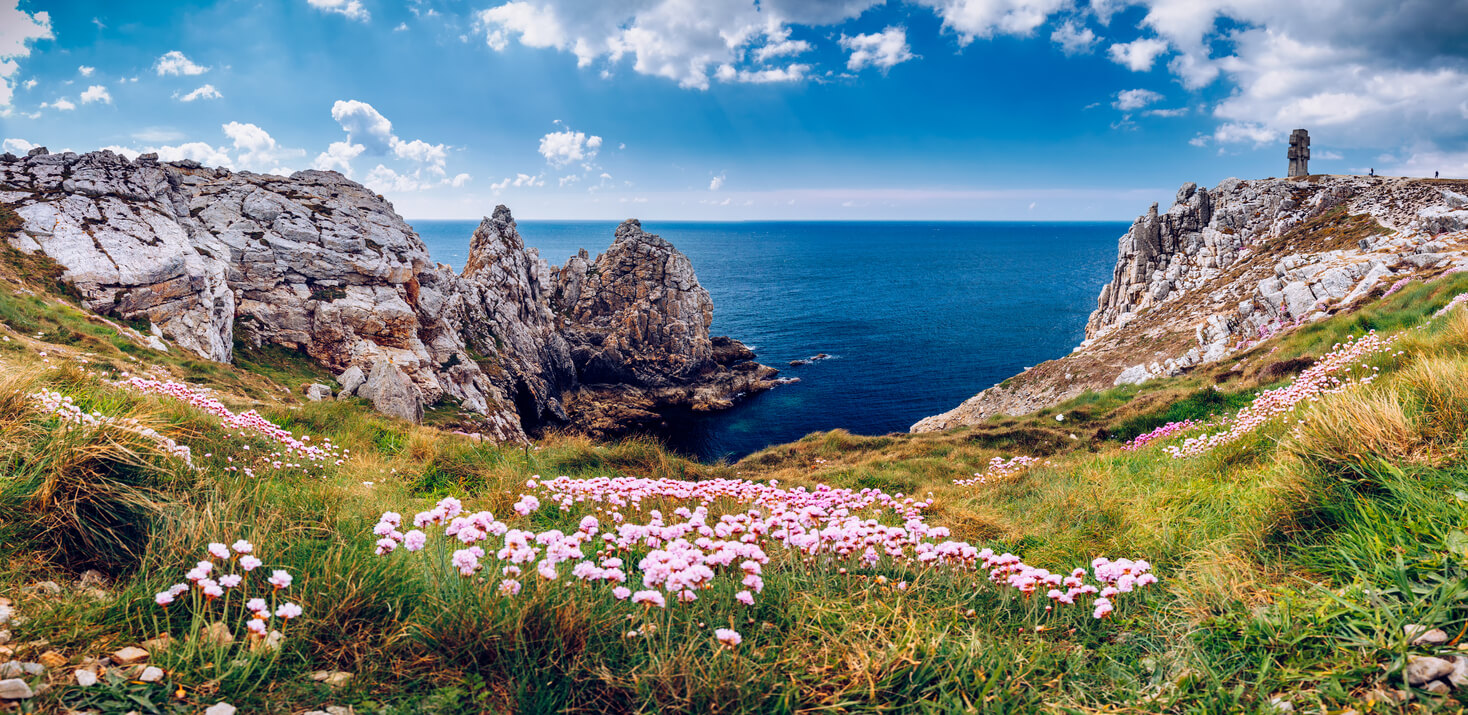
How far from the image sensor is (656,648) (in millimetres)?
3533

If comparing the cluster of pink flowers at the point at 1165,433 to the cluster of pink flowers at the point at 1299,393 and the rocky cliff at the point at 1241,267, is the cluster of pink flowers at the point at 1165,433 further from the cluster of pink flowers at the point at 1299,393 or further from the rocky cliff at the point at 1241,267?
the rocky cliff at the point at 1241,267

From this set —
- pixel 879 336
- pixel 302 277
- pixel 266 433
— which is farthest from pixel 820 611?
pixel 879 336

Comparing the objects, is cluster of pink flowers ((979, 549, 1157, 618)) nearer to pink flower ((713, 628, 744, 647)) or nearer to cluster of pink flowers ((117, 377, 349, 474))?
→ pink flower ((713, 628, 744, 647))

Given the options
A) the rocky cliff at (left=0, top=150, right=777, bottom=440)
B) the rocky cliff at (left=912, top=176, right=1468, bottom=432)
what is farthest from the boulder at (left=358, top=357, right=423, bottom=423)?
the rocky cliff at (left=912, top=176, right=1468, bottom=432)

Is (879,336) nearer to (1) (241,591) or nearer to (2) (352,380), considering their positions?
(2) (352,380)

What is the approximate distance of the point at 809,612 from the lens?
406cm

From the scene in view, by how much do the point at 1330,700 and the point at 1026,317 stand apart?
111m

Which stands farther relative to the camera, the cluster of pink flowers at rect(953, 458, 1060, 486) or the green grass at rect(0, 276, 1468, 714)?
the cluster of pink flowers at rect(953, 458, 1060, 486)

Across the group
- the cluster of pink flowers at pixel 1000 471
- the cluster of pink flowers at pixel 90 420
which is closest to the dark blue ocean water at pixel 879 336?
the cluster of pink flowers at pixel 1000 471

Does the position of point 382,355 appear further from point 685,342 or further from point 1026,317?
point 1026,317

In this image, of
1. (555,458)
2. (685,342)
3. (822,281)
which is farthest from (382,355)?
(822,281)

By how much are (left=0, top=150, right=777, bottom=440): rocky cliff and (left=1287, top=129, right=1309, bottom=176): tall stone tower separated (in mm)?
64012

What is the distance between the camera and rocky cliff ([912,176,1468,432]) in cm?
2844

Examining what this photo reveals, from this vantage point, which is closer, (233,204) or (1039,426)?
(1039,426)
